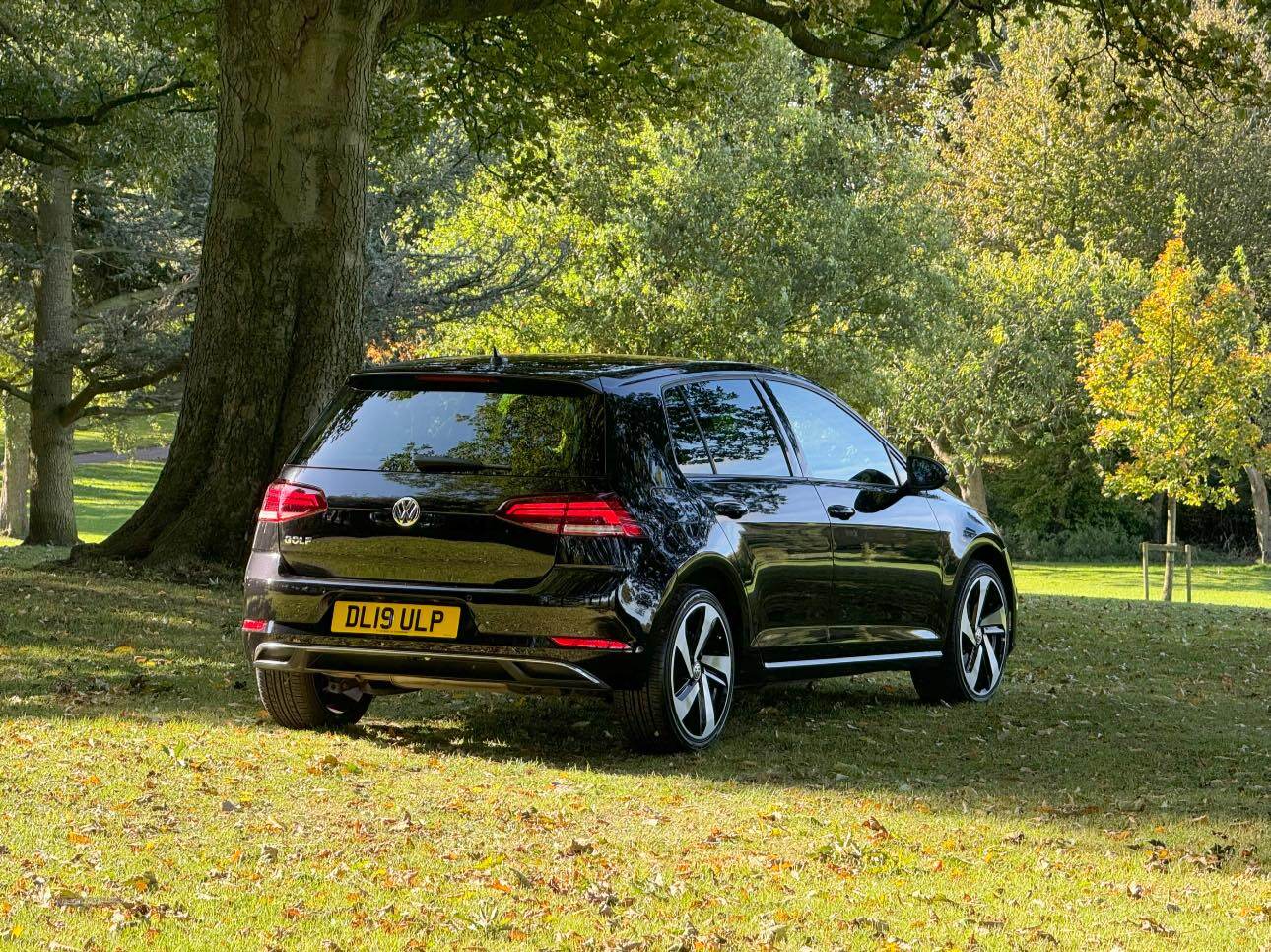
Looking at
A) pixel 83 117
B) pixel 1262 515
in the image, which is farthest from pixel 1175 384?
pixel 83 117

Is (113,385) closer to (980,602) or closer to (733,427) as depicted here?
(980,602)

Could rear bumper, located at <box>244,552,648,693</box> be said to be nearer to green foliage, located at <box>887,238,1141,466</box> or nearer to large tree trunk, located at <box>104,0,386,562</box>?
large tree trunk, located at <box>104,0,386,562</box>

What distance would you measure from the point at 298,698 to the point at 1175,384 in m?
31.1

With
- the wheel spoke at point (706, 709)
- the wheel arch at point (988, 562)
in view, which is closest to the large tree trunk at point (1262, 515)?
the wheel arch at point (988, 562)

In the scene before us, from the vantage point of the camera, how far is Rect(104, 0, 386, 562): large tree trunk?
1225 centimetres

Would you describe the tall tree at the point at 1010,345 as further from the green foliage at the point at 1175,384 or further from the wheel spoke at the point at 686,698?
the wheel spoke at the point at 686,698

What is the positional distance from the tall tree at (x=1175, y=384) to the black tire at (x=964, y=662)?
26.6 m

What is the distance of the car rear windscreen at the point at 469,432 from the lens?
23.5 ft

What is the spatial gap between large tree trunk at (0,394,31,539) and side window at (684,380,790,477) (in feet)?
106

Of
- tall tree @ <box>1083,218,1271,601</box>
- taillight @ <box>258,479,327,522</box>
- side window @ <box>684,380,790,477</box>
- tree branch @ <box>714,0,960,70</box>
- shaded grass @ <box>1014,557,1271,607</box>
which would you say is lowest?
shaded grass @ <box>1014,557,1271,607</box>

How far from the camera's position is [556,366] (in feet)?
25.2

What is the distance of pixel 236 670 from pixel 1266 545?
4390cm

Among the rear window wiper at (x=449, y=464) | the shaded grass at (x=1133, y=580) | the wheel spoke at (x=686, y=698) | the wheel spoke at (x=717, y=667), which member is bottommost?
the shaded grass at (x=1133, y=580)

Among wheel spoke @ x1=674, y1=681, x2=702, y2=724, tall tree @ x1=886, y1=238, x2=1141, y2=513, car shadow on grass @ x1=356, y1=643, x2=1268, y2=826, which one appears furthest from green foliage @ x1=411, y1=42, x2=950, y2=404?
wheel spoke @ x1=674, y1=681, x2=702, y2=724
